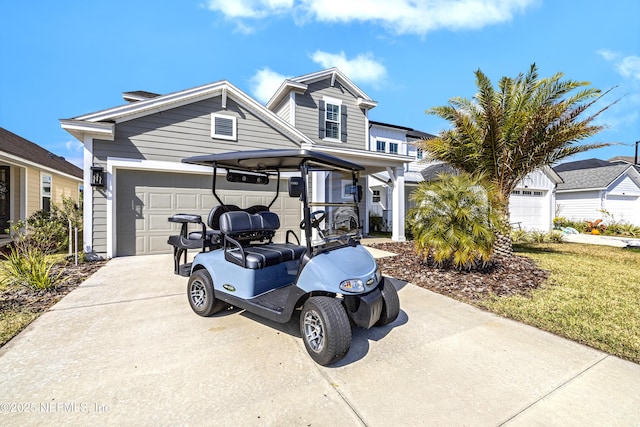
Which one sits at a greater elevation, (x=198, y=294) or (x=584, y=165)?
(x=584, y=165)

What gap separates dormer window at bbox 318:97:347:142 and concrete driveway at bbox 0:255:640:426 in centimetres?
906

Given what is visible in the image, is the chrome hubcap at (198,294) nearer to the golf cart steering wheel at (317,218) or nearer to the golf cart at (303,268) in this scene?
the golf cart at (303,268)

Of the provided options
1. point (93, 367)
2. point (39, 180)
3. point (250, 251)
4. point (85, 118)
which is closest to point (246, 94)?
point (85, 118)

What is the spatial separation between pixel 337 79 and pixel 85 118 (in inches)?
339

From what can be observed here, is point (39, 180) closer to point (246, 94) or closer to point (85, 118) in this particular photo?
point (85, 118)

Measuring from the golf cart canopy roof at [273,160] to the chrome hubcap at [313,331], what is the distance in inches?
59.5

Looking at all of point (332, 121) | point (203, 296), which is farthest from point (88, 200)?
point (332, 121)

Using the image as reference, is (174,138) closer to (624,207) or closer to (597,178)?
(597,178)

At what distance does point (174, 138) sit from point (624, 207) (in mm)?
23939

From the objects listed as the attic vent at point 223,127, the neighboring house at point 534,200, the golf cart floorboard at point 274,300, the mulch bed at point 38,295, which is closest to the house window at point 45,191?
the mulch bed at point 38,295

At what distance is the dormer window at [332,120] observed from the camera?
36.4 feet

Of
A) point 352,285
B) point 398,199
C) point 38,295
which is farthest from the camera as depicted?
point 398,199

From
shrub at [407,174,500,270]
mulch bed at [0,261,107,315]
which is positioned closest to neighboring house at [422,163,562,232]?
shrub at [407,174,500,270]

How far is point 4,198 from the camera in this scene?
1018 cm
